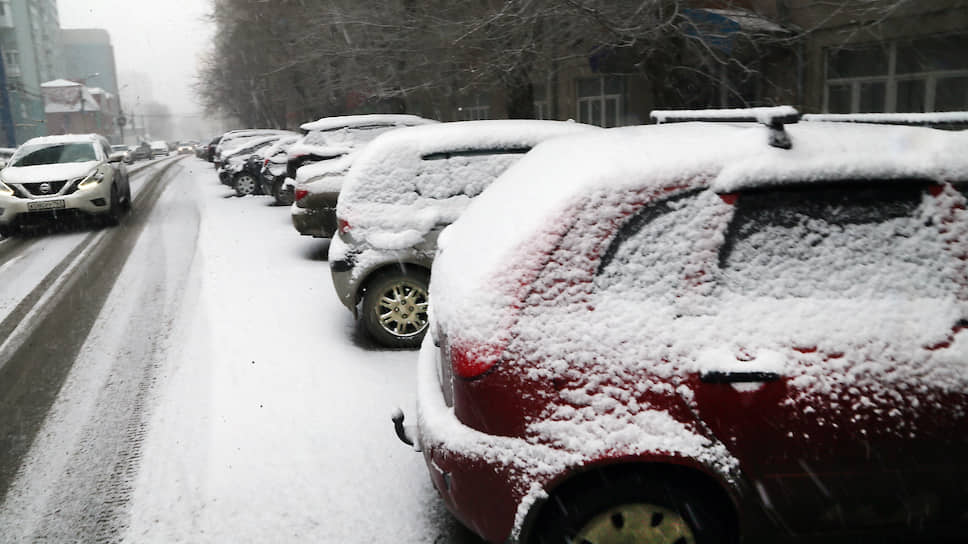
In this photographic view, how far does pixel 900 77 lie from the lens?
14523 millimetres

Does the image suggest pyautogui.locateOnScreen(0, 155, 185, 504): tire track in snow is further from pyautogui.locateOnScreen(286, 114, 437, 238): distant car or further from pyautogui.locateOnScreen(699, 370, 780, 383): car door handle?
pyautogui.locateOnScreen(699, 370, 780, 383): car door handle

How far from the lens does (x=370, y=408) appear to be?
468 centimetres

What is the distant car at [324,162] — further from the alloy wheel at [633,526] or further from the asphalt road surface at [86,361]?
the alloy wheel at [633,526]

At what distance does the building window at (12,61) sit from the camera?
250 ft

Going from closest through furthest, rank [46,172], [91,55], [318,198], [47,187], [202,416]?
[202,416] → [318,198] → [47,187] → [46,172] → [91,55]

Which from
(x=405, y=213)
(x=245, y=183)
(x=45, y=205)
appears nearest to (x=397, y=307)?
(x=405, y=213)

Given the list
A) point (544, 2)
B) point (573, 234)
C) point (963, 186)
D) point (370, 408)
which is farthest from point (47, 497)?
point (544, 2)

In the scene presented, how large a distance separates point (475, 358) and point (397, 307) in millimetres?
3465

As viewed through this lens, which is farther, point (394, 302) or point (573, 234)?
point (394, 302)

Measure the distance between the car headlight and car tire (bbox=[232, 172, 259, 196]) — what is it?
588 cm

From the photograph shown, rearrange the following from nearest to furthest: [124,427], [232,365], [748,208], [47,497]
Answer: [748,208]
[47,497]
[124,427]
[232,365]

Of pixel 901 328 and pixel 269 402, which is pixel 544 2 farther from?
pixel 901 328

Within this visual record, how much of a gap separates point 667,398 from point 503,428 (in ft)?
1.81

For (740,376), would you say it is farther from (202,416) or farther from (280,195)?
(280,195)
